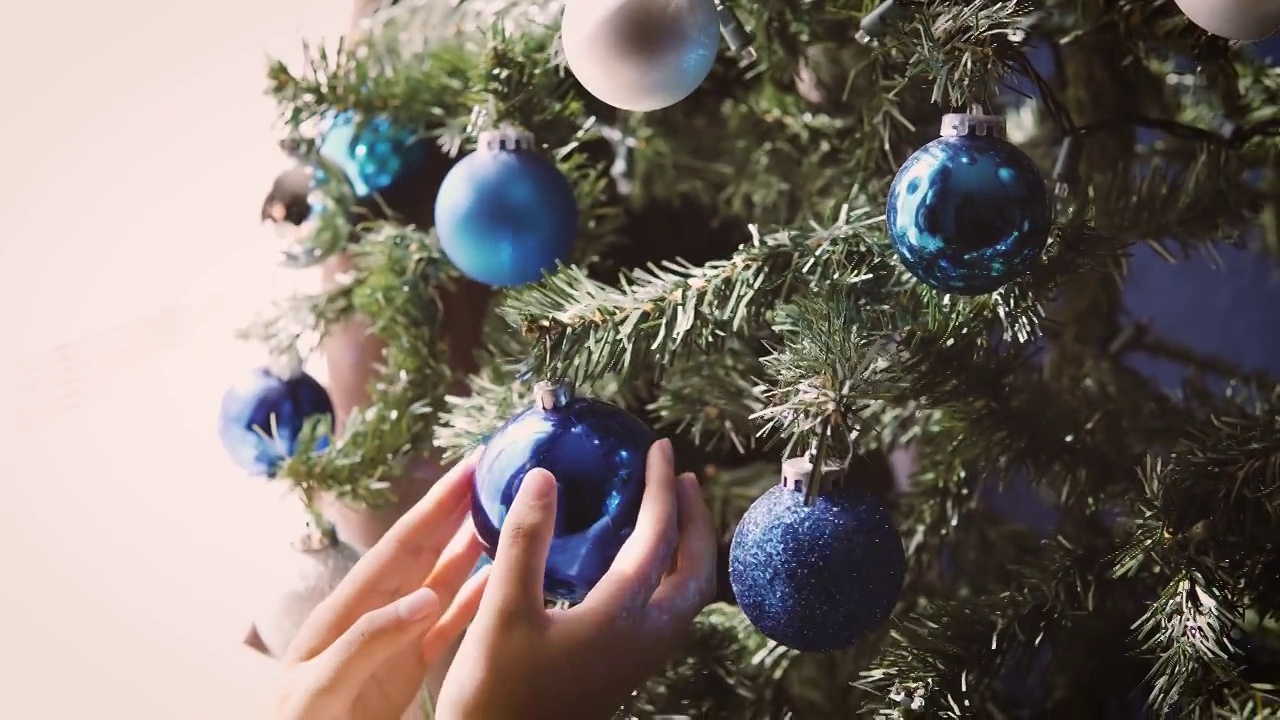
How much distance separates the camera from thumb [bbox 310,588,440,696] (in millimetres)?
457

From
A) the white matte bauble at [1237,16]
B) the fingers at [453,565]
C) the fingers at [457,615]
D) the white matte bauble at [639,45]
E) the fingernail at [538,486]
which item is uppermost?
the white matte bauble at [639,45]

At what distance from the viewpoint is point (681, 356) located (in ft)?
1.74

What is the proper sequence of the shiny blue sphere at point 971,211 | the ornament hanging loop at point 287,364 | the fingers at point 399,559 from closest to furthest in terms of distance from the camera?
the shiny blue sphere at point 971,211
the fingers at point 399,559
the ornament hanging loop at point 287,364

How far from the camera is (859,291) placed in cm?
47

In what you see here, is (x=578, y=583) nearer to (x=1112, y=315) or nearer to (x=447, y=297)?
(x=447, y=297)

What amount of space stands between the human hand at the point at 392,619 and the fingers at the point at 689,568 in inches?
4.3

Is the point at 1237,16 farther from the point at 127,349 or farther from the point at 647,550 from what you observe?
the point at 127,349

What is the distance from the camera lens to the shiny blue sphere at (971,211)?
1.24ft

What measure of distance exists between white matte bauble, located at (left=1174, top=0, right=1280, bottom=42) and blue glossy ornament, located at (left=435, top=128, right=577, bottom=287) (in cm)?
29

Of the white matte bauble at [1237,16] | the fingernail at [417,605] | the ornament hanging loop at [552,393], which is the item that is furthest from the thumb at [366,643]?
the white matte bauble at [1237,16]

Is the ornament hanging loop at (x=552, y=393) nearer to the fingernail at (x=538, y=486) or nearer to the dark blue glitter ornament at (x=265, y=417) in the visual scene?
the fingernail at (x=538, y=486)

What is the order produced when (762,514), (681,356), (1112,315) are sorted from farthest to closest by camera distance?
(1112,315), (681,356), (762,514)

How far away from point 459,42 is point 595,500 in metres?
0.32

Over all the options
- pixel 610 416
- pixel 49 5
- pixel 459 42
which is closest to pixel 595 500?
pixel 610 416
